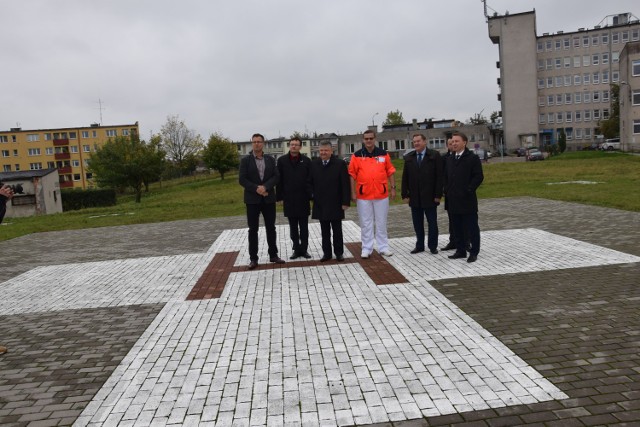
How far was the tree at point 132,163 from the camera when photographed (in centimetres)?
4738

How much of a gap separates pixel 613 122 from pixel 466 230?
252 feet

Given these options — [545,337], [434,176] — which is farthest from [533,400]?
[434,176]

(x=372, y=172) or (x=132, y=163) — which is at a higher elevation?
(x=132, y=163)

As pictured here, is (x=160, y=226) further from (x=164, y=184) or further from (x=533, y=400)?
(x=164, y=184)

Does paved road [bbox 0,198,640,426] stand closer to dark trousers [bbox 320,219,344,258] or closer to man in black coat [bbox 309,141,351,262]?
dark trousers [bbox 320,219,344,258]

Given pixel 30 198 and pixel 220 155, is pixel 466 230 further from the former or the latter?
pixel 220 155

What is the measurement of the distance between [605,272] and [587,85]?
9069cm

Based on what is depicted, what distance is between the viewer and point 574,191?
65.4ft

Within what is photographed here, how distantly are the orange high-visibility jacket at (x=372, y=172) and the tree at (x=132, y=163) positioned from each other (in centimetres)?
3985

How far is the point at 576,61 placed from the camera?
282 feet

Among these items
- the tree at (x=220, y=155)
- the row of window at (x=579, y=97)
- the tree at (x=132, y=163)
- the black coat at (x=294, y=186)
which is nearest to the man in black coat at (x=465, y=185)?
the black coat at (x=294, y=186)

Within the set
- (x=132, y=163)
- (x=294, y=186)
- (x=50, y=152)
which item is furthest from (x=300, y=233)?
(x=50, y=152)

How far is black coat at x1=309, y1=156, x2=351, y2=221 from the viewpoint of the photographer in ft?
28.6

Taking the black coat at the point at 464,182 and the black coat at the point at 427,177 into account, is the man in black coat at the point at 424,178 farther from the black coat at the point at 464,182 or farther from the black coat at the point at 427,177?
the black coat at the point at 464,182
